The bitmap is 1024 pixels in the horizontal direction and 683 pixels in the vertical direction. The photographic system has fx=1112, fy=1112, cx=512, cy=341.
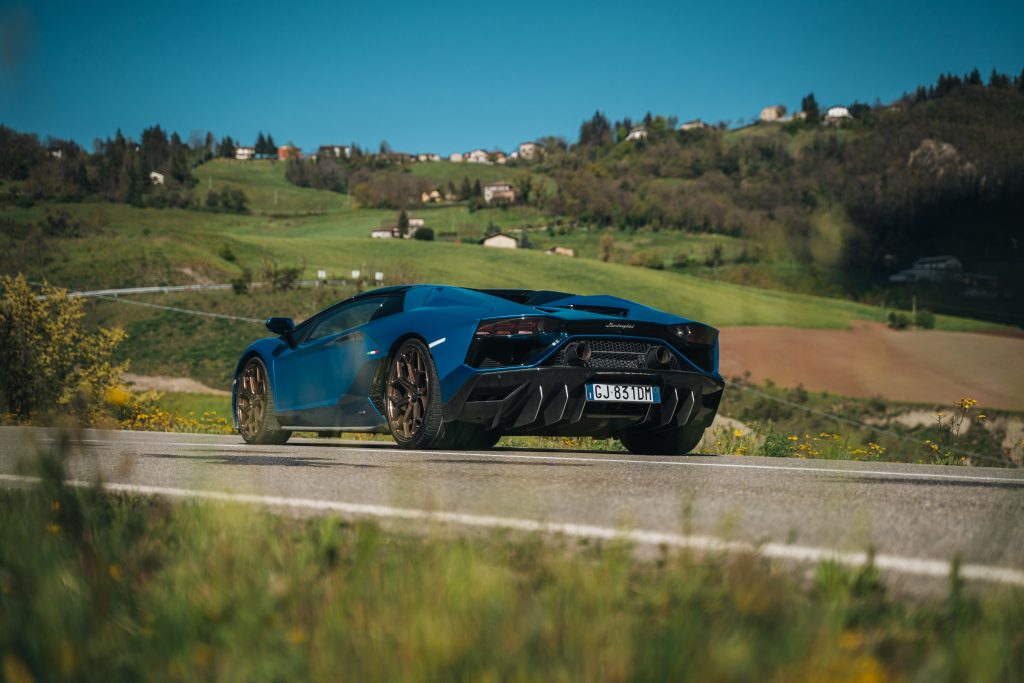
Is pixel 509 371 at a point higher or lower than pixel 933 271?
higher

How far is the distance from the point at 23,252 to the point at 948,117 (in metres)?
102

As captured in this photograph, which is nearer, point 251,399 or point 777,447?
point 251,399

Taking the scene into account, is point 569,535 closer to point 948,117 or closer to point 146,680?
point 146,680

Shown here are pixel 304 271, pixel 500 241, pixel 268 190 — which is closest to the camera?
pixel 304 271

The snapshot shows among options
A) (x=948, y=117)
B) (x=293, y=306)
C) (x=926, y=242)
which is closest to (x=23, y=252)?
(x=293, y=306)

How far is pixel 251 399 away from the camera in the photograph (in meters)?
10.3

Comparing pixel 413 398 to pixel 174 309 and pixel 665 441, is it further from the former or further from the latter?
pixel 174 309

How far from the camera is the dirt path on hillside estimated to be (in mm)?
58781

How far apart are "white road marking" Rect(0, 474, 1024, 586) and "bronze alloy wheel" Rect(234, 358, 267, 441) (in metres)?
5.56

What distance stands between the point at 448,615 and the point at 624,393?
5.49 m

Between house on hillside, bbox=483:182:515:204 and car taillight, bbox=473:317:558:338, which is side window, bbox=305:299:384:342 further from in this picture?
house on hillside, bbox=483:182:515:204

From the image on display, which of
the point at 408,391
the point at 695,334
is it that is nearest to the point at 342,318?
the point at 408,391

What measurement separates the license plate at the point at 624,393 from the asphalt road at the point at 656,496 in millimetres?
427

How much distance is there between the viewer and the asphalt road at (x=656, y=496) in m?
3.45
